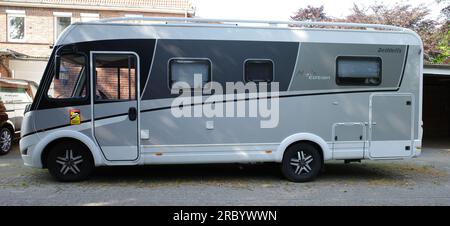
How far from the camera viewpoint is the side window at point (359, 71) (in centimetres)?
746

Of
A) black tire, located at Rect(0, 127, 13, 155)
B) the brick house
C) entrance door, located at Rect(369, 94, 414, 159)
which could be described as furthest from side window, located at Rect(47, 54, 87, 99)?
the brick house

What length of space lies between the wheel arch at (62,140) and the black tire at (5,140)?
4.33 m

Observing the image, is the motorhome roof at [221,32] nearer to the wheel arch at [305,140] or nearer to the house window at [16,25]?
the wheel arch at [305,140]

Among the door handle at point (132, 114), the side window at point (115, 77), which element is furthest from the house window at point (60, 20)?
the door handle at point (132, 114)

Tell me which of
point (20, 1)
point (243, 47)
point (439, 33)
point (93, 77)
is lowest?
point (93, 77)

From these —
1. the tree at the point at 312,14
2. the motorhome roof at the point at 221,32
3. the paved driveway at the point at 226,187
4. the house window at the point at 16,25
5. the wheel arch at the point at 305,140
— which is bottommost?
the paved driveway at the point at 226,187

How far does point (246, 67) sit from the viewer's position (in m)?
7.25

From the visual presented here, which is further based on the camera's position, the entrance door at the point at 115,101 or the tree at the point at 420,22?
the tree at the point at 420,22

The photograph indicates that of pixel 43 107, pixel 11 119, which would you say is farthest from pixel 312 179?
pixel 11 119

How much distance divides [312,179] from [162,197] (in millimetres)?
2848

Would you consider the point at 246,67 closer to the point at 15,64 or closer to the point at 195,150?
the point at 195,150

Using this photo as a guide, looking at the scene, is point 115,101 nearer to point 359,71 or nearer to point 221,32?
point 221,32

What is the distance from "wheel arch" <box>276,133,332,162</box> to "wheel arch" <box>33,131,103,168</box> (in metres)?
3.14

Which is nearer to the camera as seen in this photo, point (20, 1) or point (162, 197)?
point (162, 197)
